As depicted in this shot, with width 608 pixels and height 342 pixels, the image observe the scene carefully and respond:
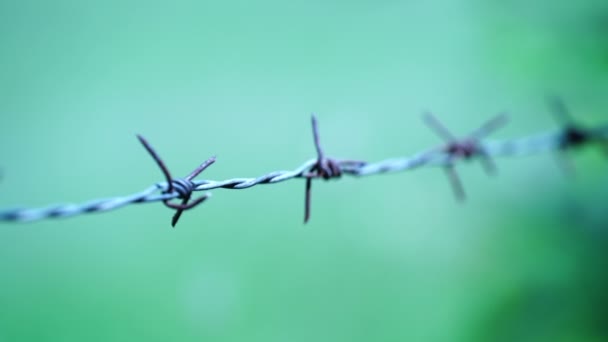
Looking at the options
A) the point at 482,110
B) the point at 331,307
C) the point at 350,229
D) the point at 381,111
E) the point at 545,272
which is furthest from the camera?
the point at 381,111

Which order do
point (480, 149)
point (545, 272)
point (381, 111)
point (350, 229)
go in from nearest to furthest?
point (480, 149), point (545, 272), point (350, 229), point (381, 111)

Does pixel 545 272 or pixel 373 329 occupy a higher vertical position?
pixel 545 272

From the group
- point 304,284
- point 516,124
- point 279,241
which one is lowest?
point 304,284

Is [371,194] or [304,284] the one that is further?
[371,194]

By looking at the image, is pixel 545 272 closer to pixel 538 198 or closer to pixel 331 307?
pixel 538 198

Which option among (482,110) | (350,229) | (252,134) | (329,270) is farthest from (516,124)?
(252,134)
